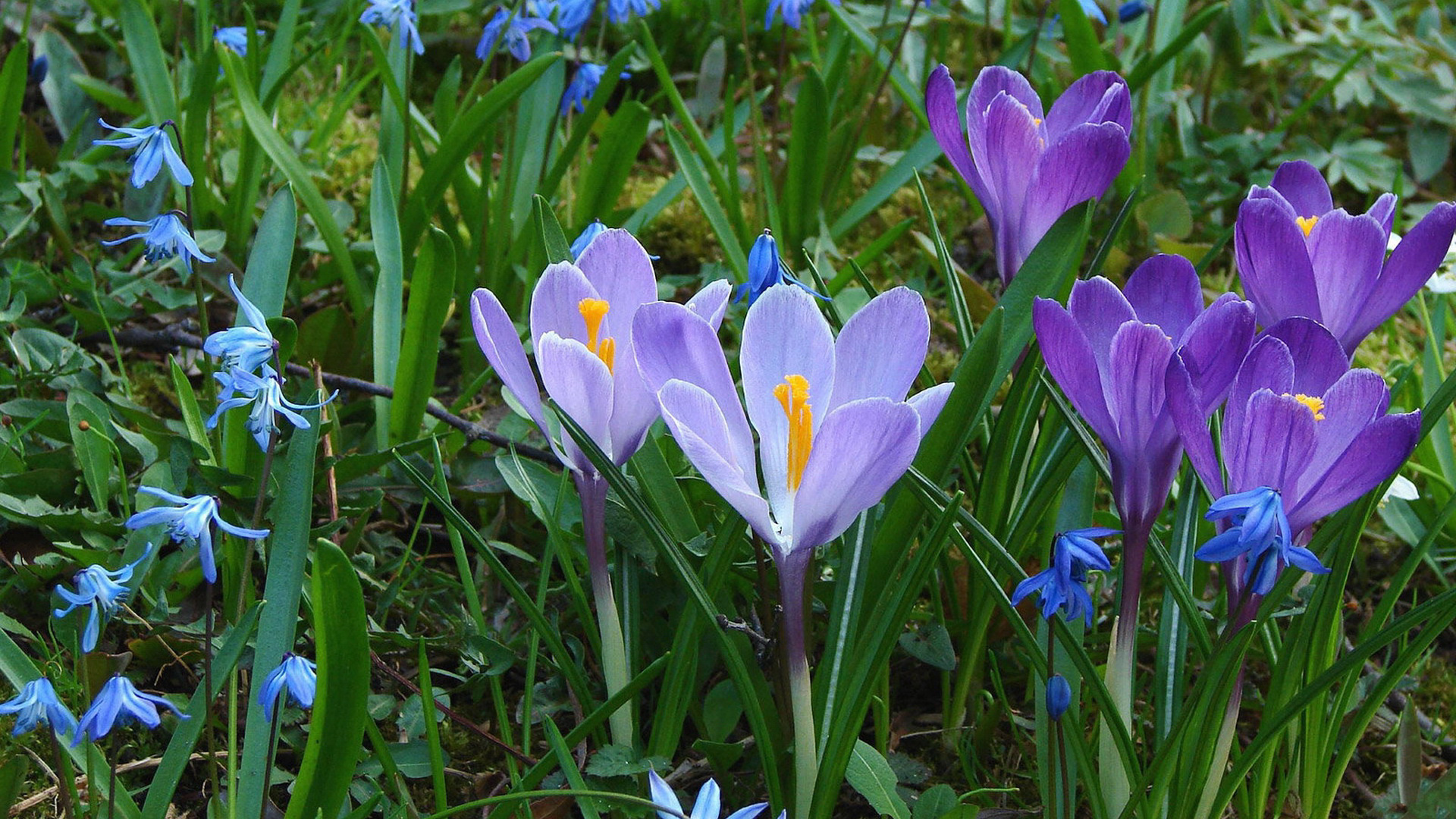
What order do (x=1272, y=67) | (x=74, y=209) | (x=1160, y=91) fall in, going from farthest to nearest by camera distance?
(x=1272, y=67), (x=1160, y=91), (x=74, y=209)

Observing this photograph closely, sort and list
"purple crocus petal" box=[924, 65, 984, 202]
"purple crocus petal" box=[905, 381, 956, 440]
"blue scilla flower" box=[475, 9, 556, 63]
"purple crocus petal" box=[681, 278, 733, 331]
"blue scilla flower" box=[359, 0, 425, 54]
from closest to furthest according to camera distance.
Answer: "purple crocus petal" box=[905, 381, 956, 440] < "purple crocus petal" box=[681, 278, 733, 331] < "purple crocus petal" box=[924, 65, 984, 202] < "blue scilla flower" box=[359, 0, 425, 54] < "blue scilla flower" box=[475, 9, 556, 63]

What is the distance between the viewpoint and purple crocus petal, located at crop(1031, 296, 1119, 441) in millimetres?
977

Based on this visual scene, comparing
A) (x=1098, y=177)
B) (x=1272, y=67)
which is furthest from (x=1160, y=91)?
(x=1098, y=177)

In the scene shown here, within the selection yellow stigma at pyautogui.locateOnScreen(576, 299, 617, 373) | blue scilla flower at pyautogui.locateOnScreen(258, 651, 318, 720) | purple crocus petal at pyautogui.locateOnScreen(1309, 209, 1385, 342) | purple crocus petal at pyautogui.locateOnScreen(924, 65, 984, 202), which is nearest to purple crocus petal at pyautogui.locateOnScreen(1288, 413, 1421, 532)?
purple crocus petal at pyautogui.locateOnScreen(1309, 209, 1385, 342)

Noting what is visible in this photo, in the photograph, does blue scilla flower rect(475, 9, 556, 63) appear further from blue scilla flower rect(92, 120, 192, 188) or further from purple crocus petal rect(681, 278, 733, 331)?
purple crocus petal rect(681, 278, 733, 331)

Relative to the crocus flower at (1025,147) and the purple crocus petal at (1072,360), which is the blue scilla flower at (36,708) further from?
the crocus flower at (1025,147)

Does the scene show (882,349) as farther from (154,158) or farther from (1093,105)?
(154,158)

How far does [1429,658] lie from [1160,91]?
1629mm

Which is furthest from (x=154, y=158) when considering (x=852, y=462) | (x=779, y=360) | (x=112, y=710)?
(x=852, y=462)

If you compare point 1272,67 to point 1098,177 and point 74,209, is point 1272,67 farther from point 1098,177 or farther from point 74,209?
point 74,209

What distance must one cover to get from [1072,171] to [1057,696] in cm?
52

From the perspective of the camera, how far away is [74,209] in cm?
229

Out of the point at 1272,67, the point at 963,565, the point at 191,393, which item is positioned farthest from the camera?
the point at 1272,67

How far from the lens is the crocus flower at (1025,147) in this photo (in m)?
1.21
